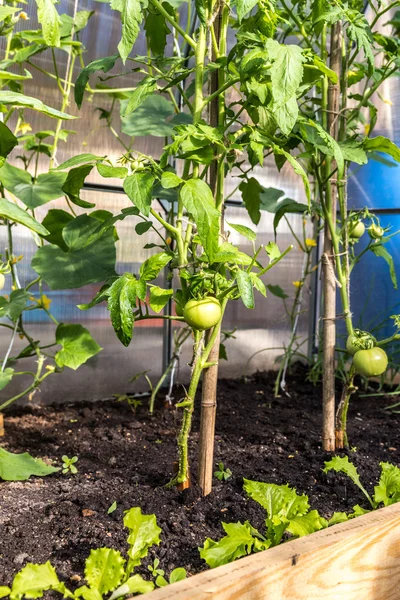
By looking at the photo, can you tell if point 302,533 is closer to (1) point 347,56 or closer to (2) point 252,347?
(1) point 347,56

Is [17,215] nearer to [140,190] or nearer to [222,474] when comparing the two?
[140,190]

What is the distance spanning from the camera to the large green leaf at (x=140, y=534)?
106cm

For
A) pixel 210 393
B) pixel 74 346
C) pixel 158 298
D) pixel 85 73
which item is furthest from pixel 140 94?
pixel 74 346

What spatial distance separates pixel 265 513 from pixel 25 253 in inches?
53.7

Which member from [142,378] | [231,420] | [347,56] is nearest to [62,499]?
[231,420]

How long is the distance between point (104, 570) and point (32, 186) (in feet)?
3.52

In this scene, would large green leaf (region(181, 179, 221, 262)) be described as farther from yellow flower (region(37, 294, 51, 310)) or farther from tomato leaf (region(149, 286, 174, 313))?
yellow flower (region(37, 294, 51, 310))

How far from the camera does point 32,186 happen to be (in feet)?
5.54

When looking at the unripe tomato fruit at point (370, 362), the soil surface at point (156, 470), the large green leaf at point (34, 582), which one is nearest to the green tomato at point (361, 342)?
the unripe tomato fruit at point (370, 362)

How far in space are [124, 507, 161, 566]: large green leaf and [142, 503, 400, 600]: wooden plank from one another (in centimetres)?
16

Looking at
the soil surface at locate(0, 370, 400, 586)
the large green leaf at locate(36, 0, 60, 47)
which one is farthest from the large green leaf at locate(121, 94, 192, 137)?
the soil surface at locate(0, 370, 400, 586)

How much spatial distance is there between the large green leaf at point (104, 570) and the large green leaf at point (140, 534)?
60mm

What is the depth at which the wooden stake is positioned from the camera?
166 centimetres

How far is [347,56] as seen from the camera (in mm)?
1731
